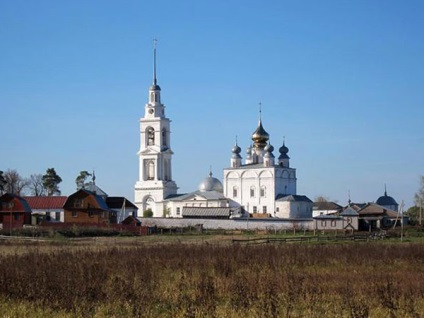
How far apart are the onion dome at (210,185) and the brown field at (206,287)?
8139cm

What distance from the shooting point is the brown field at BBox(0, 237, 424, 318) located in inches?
631

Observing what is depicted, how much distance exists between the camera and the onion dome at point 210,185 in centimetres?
10988

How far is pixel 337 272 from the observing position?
2520cm

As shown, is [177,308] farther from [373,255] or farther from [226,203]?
[226,203]

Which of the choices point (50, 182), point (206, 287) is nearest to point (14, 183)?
point (50, 182)

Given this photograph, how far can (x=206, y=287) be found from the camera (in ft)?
61.1

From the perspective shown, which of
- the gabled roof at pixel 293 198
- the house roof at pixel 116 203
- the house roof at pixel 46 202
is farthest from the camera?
the gabled roof at pixel 293 198

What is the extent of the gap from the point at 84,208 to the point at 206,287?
6220 centimetres

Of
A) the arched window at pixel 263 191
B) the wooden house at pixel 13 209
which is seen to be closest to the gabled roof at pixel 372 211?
the arched window at pixel 263 191

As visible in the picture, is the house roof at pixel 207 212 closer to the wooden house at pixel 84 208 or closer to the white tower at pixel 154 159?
the white tower at pixel 154 159

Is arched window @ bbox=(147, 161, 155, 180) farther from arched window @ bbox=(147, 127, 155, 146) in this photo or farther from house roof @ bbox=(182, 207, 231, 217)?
house roof @ bbox=(182, 207, 231, 217)

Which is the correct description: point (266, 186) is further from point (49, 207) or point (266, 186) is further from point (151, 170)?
point (49, 207)

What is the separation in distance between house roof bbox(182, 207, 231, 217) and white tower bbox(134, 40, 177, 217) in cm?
869

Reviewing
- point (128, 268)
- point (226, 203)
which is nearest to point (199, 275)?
point (128, 268)
